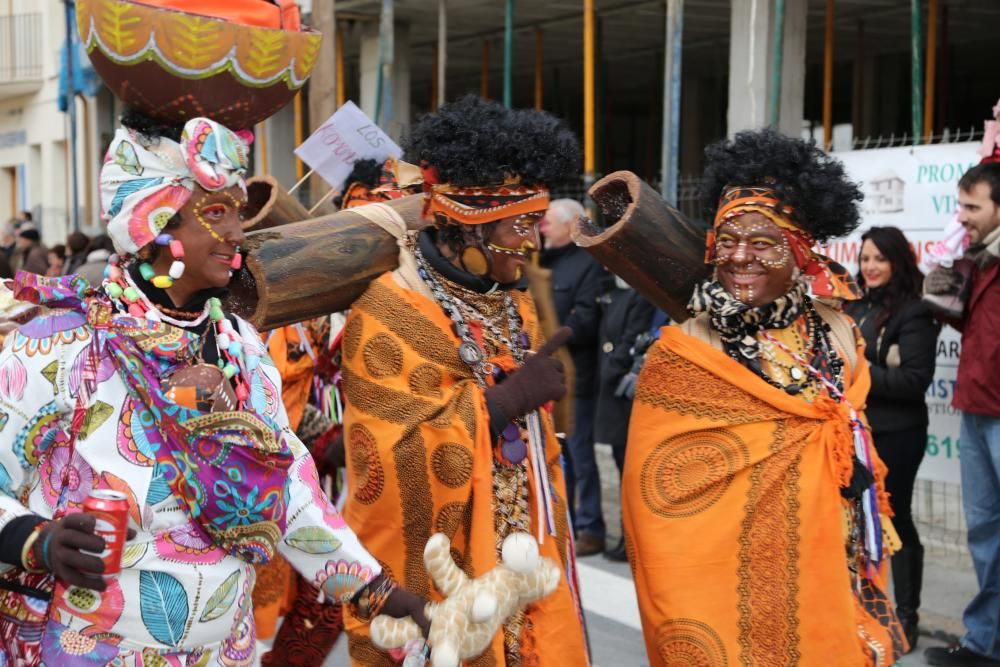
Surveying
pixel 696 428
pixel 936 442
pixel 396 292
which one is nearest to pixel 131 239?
pixel 396 292

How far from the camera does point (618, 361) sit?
7.16 meters

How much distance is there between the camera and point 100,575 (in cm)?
247

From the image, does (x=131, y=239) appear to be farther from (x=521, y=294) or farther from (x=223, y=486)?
(x=521, y=294)

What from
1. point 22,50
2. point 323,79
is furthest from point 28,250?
point 22,50

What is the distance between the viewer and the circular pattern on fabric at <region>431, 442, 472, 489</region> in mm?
3623

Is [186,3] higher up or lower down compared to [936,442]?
higher up

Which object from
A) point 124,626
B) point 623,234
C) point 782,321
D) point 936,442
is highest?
point 623,234

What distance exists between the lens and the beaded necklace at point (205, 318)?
2730mm

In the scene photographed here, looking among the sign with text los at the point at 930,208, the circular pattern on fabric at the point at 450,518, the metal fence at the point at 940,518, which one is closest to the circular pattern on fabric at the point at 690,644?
the circular pattern on fabric at the point at 450,518

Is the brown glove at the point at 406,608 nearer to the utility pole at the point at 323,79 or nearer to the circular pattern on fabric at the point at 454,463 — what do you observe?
the circular pattern on fabric at the point at 454,463

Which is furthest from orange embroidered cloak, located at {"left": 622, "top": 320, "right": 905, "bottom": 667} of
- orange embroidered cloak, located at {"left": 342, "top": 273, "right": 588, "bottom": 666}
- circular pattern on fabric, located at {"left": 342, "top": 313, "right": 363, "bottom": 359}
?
circular pattern on fabric, located at {"left": 342, "top": 313, "right": 363, "bottom": 359}

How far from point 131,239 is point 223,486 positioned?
1.84ft

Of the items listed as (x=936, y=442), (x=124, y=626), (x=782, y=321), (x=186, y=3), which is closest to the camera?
(x=124, y=626)

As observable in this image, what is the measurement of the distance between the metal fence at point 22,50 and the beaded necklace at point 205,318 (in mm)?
22331
